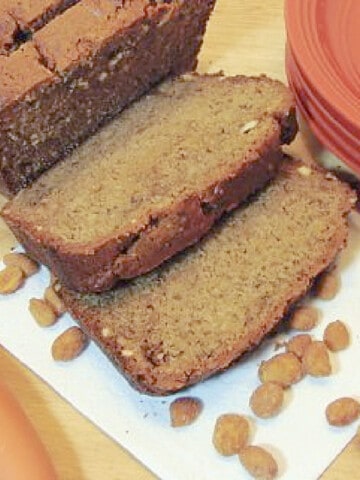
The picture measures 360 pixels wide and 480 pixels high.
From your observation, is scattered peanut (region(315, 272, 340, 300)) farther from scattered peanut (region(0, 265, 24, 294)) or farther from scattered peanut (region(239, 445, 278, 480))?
scattered peanut (region(0, 265, 24, 294))

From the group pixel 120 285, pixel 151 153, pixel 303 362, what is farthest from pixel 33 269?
pixel 303 362

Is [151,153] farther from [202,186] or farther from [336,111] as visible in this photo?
[336,111]

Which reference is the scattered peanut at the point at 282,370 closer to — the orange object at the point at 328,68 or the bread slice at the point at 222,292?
the bread slice at the point at 222,292

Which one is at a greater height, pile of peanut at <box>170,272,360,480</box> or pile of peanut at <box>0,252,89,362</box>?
pile of peanut at <box>0,252,89,362</box>

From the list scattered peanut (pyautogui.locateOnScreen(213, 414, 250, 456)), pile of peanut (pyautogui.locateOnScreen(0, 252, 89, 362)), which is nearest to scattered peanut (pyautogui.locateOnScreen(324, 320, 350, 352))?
scattered peanut (pyautogui.locateOnScreen(213, 414, 250, 456))

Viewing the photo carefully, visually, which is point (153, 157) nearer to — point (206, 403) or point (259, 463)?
point (206, 403)

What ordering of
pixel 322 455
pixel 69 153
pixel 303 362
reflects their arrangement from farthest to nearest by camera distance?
pixel 69 153, pixel 303 362, pixel 322 455
